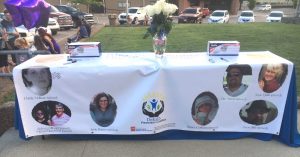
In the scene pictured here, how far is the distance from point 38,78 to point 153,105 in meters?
1.41

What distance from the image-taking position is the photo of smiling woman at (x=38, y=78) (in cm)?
439

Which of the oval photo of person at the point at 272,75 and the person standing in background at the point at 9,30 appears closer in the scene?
the oval photo of person at the point at 272,75

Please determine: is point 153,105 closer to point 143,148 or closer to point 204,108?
point 143,148

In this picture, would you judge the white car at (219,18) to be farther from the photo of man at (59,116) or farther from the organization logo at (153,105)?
the photo of man at (59,116)

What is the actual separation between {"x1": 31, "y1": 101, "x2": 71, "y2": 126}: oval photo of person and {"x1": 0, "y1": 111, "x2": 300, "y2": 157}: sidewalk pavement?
0.93 ft

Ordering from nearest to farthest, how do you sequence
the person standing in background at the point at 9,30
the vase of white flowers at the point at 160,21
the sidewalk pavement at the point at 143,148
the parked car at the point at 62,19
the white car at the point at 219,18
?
the sidewalk pavement at the point at 143,148 → the vase of white flowers at the point at 160,21 → the person standing in background at the point at 9,30 → the parked car at the point at 62,19 → the white car at the point at 219,18

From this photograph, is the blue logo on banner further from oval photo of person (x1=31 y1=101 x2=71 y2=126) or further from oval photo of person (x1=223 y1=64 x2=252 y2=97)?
oval photo of person (x1=31 y1=101 x2=71 y2=126)

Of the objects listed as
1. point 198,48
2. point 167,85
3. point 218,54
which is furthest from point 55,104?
point 198,48

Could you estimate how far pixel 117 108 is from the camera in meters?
4.55

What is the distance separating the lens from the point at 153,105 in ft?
14.6

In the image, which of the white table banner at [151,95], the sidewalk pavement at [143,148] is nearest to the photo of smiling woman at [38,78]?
the white table banner at [151,95]

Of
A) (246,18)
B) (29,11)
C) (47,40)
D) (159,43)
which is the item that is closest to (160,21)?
(159,43)

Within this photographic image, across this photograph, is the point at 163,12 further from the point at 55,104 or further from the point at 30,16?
the point at 30,16

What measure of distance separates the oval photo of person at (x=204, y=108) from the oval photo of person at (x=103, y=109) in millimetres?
993
